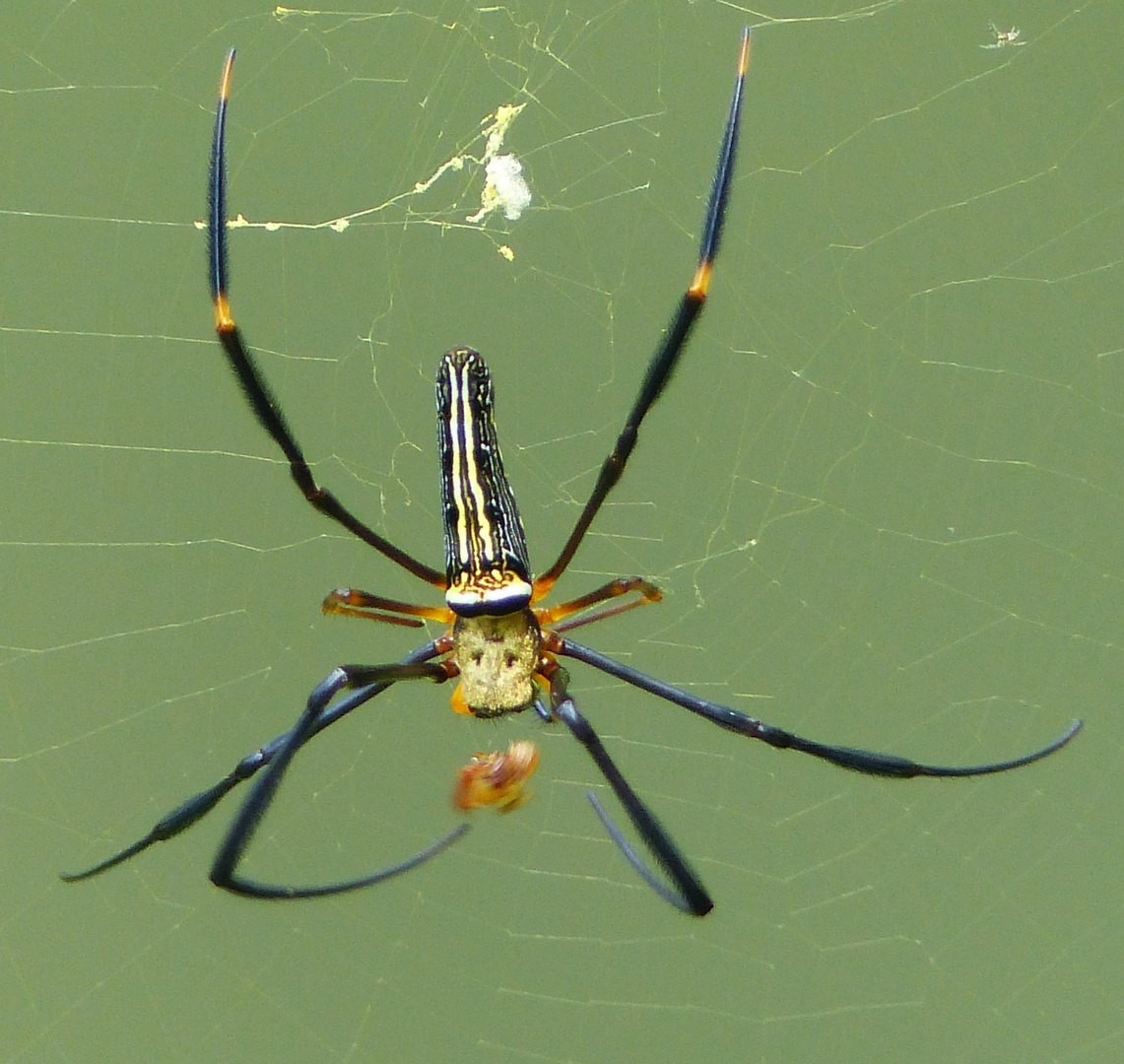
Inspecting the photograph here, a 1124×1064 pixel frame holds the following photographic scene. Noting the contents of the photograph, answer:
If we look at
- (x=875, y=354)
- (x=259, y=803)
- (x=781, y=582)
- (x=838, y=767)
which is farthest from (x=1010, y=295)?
(x=259, y=803)

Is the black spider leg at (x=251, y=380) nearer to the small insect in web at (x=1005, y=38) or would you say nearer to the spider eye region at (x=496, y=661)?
the spider eye region at (x=496, y=661)

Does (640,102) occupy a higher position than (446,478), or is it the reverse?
(640,102)

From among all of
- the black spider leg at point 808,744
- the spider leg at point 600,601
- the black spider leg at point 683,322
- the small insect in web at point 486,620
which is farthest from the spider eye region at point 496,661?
the black spider leg at point 683,322

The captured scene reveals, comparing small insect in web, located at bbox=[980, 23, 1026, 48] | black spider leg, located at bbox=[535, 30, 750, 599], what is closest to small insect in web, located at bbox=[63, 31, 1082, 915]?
black spider leg, located at bbox=[535, 30, 750, 599]

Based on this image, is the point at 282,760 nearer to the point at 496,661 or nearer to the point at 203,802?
the point at 203,802

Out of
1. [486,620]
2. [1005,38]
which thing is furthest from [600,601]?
[1005,38]

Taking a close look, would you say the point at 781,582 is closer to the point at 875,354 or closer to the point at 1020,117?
the point at 875,354
